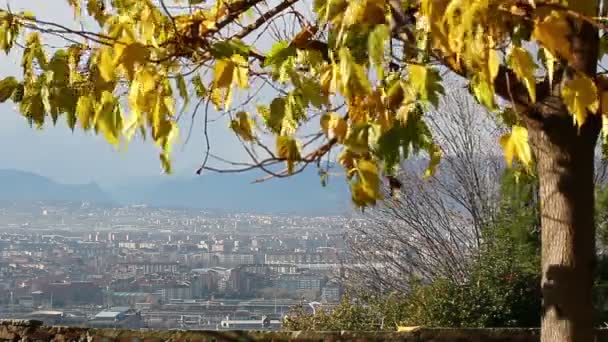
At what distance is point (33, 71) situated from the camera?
2.64 metres

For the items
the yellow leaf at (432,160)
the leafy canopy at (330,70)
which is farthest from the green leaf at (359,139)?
the yellow leaf at (432,160)

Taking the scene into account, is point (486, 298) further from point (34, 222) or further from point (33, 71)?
point (34, 222)

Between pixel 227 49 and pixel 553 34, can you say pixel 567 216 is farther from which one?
pixel 227 49

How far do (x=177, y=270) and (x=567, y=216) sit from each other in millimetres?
19767

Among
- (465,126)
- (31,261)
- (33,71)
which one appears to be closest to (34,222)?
(31,261)

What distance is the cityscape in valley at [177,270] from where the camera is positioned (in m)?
14.7

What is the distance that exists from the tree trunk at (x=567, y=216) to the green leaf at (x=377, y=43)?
3.33ft

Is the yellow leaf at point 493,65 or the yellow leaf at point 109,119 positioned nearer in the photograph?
the yellow leaf at point 493,65

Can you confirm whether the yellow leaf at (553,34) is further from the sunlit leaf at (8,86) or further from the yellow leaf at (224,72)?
the sunlit leaf at (8,86)

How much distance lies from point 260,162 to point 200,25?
62cm

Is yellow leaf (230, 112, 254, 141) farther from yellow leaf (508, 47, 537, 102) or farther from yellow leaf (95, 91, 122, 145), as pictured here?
yellow leaf (508, 47, 537, 102)

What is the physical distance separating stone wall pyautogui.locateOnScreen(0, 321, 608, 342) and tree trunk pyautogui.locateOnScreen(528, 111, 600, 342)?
2.34m

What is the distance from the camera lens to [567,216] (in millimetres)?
2734

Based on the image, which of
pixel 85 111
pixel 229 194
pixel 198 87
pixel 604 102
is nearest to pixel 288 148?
pixel 85 111
